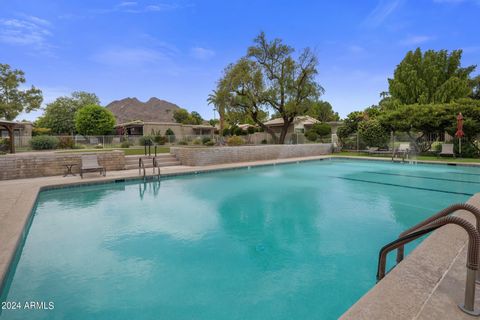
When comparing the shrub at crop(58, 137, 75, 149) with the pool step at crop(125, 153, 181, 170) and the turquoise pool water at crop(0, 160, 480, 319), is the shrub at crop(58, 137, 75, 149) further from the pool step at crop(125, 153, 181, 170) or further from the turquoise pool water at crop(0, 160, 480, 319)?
the turquoise pool water at crop(0, 160, 480, 319)

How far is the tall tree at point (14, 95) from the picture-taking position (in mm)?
34781

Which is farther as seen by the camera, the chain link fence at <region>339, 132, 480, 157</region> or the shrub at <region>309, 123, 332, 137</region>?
the shrub at <region>309, 123, 332, 137</region>

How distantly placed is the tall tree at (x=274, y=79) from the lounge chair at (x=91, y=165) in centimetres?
1244

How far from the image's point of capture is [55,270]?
3.64m

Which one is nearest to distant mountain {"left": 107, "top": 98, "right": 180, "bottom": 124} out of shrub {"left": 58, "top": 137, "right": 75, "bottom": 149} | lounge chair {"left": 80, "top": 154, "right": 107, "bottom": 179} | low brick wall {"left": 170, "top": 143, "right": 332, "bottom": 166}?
shrub {"left": 58, "top": 137, "right": 75, "bottom": 149}

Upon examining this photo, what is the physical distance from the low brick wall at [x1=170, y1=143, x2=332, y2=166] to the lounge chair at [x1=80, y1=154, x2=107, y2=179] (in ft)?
13.4

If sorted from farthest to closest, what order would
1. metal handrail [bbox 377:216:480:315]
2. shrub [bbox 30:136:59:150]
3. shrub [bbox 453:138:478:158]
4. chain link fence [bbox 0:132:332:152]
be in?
chain link fence [bbox 0:132:332:152]
shrub [bbox 30:136:59:150]
shrub [bbox 453:138:478:158]
metal handrail [bbox 377:216:480:315]

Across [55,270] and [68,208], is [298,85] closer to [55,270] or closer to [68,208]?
[68,208]

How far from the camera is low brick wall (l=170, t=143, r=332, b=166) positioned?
1308 centimetres

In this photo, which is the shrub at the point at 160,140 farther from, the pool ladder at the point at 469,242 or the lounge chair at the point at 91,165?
the pool ladder at the point at 469,242

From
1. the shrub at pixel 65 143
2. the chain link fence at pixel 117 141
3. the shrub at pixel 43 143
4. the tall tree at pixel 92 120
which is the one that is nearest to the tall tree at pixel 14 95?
the tall tree at pixel 92 120

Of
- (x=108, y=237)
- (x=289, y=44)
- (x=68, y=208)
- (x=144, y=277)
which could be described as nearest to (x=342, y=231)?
(x=144, y=277)

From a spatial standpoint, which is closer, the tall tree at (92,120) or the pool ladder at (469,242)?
the pool ladder at (469,242)

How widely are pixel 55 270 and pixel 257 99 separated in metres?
18.7
